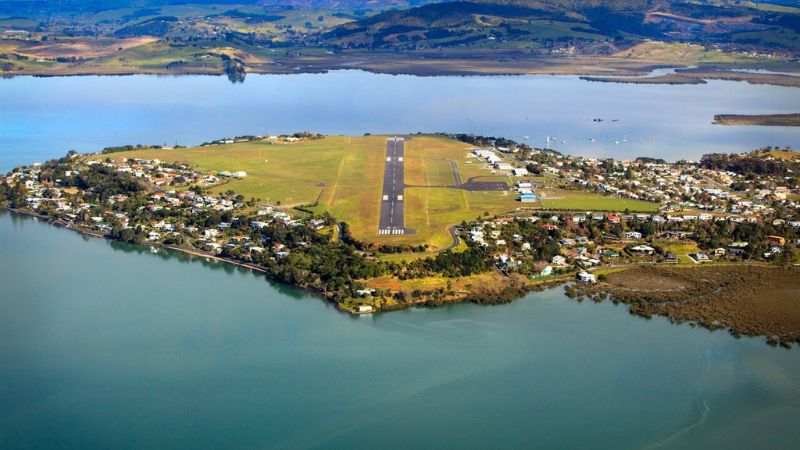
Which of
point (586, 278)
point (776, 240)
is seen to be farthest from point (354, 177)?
point (776, 240)

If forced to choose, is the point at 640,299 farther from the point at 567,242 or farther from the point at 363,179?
the point at 363,179

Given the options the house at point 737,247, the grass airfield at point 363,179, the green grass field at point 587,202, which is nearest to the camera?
the house at point 737,247

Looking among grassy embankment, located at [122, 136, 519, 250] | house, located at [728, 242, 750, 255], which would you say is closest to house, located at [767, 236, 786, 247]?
house, located at [728, 242, 750, 255]

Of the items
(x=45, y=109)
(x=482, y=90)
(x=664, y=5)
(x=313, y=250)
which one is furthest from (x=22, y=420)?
(x=664, y=5)

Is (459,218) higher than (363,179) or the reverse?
the reverse

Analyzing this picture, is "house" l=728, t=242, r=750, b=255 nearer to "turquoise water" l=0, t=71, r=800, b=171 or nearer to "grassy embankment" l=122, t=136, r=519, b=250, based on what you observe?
"grassy embankment" l=122, t=136, r=519, b=250

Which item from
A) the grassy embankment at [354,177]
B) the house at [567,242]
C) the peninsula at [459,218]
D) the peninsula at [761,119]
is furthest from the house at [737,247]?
the peninsula at [761,119]

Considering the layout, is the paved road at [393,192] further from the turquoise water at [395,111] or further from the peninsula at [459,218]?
the turquoise water at [395,111]
